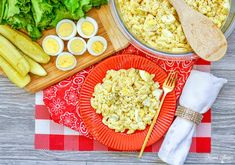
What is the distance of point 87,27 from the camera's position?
2.09 m

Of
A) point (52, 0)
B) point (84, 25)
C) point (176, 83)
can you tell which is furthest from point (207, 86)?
point (52, 0)

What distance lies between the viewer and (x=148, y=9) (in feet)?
6.48

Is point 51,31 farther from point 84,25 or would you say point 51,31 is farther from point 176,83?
point 176,83

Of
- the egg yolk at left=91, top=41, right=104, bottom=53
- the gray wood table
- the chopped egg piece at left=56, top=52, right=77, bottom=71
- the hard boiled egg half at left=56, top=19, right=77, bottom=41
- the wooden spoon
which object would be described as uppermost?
the wooden spoon

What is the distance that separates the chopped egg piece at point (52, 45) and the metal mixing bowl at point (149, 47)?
9.9 inches

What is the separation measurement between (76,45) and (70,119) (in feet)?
1.03

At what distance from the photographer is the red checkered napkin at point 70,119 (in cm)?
212

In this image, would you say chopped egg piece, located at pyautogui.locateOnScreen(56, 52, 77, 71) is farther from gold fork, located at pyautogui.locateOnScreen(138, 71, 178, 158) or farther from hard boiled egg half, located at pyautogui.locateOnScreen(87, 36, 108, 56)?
gold fork, located at pyautogui.locateOnScreen(138, 71, 178, 158)

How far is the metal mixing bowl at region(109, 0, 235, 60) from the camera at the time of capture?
2004mm

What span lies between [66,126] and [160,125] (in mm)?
396

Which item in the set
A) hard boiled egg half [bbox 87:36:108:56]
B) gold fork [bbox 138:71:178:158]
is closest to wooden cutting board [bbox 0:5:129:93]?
hard boiled egg half [bbox 87:36:108:56]

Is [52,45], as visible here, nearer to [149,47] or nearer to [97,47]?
[97,47]

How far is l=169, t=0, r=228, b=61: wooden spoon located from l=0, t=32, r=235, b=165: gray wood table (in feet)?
0.66

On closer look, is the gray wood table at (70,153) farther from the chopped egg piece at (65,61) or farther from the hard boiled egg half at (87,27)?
the hard boiled egg half at (87,27)
